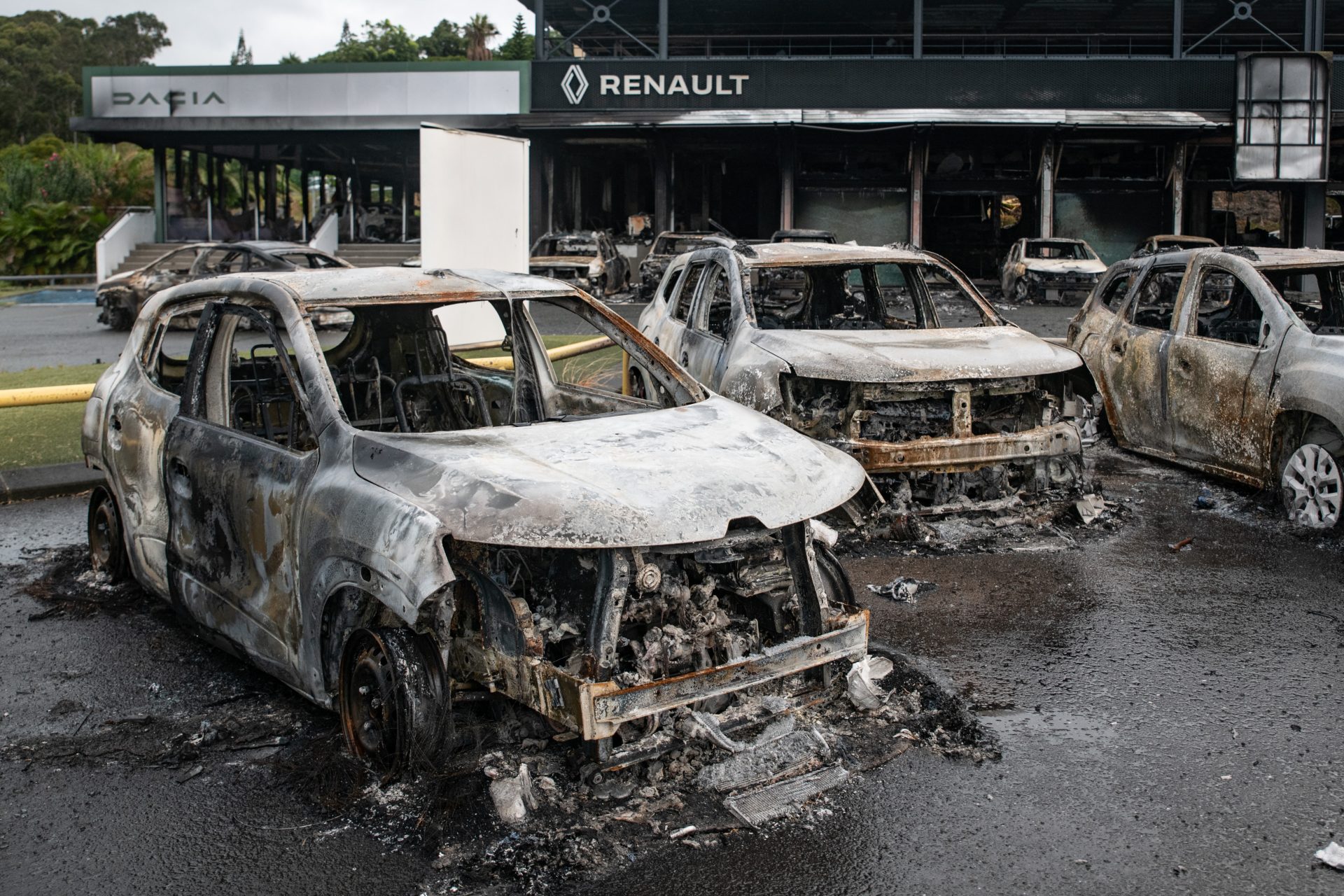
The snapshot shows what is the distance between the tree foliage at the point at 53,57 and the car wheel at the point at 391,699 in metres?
72.8

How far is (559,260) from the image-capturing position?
24.3 meters

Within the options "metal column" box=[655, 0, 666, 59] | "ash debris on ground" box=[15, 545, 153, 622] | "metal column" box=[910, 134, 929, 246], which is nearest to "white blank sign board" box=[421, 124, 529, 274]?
"ash debris on ground" box=[15, 545, 153, 622]

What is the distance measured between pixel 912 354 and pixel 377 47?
228 ft

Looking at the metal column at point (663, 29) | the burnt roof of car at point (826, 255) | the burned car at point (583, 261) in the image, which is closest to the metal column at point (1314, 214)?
the metal column at point (663, 29)

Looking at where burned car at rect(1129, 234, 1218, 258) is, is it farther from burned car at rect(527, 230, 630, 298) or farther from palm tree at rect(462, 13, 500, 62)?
palm tree at rect(462, 13, 500, 62)

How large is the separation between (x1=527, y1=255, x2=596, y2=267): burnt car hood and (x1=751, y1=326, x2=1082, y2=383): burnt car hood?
1645cm

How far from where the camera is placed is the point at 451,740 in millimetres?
4062

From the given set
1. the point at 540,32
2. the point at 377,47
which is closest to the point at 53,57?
the point at 377,47

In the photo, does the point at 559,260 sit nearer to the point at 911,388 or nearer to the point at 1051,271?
the point at 1051,271

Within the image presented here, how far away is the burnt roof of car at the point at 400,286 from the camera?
4.84m

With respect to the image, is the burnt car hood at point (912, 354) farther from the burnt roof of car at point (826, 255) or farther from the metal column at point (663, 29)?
the metal column at point (663, 29)

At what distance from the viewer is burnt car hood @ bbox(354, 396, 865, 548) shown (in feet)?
12.5

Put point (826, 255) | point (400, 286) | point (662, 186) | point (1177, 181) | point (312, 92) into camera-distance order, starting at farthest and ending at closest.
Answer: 1. point (312, 92)
2. point (662, 186)
3. point (1177, 181)
4. point (826, 255)
5. point (400, 286)

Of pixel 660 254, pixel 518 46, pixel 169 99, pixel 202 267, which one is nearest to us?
pixel 202 267
